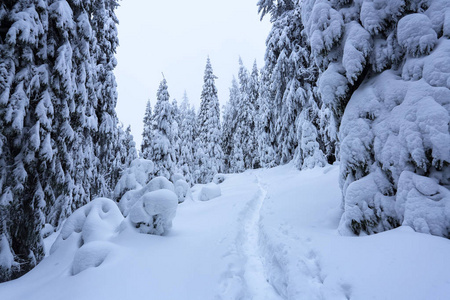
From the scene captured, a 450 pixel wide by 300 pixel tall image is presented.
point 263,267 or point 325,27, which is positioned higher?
point 325,27

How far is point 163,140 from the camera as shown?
19781mm

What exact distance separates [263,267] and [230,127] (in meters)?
38.8

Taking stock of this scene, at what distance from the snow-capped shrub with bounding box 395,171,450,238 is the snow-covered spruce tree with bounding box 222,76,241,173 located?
3579 centimetres

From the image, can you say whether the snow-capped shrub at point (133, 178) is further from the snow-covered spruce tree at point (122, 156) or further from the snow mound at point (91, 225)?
the snow-covered spruce tree at point (122, 156)

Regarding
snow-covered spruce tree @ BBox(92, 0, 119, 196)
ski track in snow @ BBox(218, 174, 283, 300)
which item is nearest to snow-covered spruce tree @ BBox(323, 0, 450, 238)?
ski track in snow @ BBox(218, 174, 283, 300)

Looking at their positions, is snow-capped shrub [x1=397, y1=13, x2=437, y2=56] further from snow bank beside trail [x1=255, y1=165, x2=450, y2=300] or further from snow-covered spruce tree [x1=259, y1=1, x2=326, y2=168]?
snow-covered spruce tree [x1=259, y1=1, x2=326, y2=168]

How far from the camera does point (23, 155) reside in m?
5.37

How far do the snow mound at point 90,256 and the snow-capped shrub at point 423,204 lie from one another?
5.57 m

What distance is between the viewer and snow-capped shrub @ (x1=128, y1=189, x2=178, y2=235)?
19.5 feet

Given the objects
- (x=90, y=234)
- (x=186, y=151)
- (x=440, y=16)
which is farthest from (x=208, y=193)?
(x=186, y=151)

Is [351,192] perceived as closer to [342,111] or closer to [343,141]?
[343,141]

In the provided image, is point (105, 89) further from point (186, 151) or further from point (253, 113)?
point (253, 113)

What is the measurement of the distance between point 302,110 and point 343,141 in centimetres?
1269

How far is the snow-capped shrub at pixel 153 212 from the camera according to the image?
5949 mm
